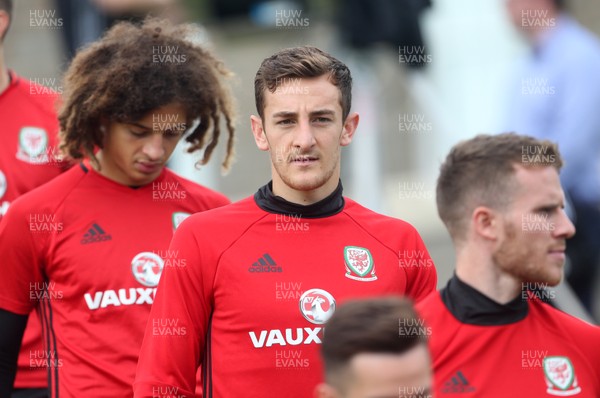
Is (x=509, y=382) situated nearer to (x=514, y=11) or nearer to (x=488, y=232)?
(x=488, y=232)

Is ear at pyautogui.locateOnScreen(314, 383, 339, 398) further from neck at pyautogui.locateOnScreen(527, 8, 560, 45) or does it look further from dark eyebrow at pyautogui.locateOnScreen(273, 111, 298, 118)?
neck at pyautogui.locateOnScreen(527, 8, 560, 45)

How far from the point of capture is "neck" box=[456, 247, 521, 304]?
16.8ft

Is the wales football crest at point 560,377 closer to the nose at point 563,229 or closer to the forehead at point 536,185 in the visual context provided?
the nose at point 563,229

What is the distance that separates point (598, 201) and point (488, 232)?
3.90 meters

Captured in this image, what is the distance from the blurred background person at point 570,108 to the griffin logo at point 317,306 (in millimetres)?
4254

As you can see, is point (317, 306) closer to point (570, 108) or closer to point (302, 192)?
point (302, 192)

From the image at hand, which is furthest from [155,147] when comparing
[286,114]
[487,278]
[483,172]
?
[487,278]

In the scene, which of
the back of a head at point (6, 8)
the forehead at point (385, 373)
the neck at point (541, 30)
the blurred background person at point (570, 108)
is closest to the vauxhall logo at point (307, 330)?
the forehead at point (385, 373)

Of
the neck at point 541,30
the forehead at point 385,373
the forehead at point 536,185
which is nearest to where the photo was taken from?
the forehead at point 385,373

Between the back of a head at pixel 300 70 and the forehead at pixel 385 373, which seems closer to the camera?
the forehead at pixel 385 373

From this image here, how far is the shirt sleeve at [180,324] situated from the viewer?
198 inches

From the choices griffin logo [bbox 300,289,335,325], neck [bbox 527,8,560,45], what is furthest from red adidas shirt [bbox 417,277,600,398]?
neck [bbox 527,8,560,45]

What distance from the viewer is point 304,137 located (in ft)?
16.8

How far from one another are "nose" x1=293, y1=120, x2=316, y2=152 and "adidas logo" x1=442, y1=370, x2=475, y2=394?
101 cm
